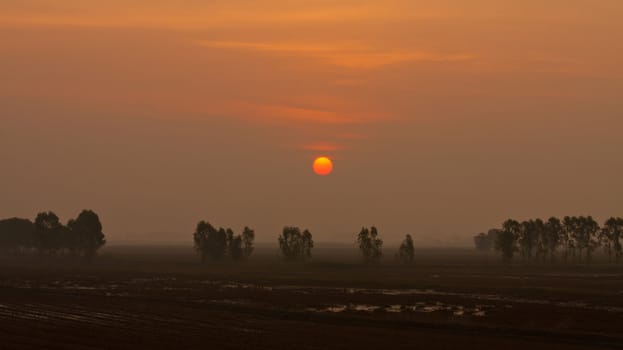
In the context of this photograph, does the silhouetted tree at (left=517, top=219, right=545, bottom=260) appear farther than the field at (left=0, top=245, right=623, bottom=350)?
Yes

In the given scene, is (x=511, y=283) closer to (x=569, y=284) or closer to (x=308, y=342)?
(x=569, y=284)

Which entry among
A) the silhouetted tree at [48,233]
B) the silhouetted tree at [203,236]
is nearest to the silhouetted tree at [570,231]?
the silhouetted tree at [203,236]

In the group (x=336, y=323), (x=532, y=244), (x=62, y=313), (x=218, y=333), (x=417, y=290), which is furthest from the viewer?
(x=532, y=244)

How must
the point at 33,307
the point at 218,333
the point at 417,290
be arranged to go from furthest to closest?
the point at 417,290 < the point at 33,307 < the point at 218,333

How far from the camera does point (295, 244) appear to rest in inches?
7461

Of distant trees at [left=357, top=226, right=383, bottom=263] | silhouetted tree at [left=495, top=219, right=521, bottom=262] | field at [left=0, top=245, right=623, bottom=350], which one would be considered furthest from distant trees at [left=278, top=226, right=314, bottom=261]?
field at [left=0, top=245, right=623, bottom=350]

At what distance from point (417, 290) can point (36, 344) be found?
52.2 meters

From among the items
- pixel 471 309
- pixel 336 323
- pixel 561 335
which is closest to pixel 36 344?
pixel 336 323

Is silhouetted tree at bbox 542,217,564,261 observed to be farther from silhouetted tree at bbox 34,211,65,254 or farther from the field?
silhouetted tree at bbox 34,211,65,254

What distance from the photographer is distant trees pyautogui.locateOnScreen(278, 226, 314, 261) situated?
7407 inches

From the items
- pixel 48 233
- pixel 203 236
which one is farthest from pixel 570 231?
pixel 48 233

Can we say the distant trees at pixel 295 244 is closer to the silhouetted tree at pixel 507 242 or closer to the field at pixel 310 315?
the silhouetted tree at pixel 507 242

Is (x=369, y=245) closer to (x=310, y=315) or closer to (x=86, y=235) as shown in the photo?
(x=86, y=235)

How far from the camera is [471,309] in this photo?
67.2 m
